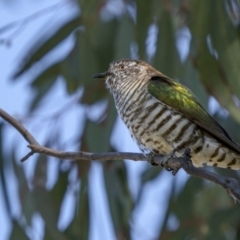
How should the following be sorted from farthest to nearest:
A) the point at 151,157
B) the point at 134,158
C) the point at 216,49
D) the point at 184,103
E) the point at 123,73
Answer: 1. the point at 216,49
2. the point at 123,73
3. the point at 184,103
4. the point at 151,157
5. the point at 134,158

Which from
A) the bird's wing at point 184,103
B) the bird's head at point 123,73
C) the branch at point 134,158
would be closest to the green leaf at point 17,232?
the bird's head at point 123,73

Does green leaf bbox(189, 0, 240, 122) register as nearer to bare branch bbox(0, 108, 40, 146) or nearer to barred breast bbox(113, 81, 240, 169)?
barred breast bbox(113, 81, 240, 169)

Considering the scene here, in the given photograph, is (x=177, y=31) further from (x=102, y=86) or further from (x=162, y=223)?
(x=162, y=223)

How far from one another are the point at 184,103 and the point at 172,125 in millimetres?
205

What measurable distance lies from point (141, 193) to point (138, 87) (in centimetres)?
143

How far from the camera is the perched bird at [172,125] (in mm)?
3996

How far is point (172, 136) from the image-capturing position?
399 cm

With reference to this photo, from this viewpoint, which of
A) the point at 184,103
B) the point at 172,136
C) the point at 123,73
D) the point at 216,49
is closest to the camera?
the point at 172,136

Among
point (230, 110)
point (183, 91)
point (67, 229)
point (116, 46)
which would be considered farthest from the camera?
point (116, 46)

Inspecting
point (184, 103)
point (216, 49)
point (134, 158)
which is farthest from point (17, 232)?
point (134, 158)

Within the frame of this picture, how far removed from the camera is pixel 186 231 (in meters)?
5.36

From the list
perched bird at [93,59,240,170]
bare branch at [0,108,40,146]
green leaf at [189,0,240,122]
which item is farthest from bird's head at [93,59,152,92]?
bare branch at [0,108,40,146]

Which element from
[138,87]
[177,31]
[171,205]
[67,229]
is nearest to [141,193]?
[171,205]

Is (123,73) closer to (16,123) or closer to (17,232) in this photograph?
(17,232)
